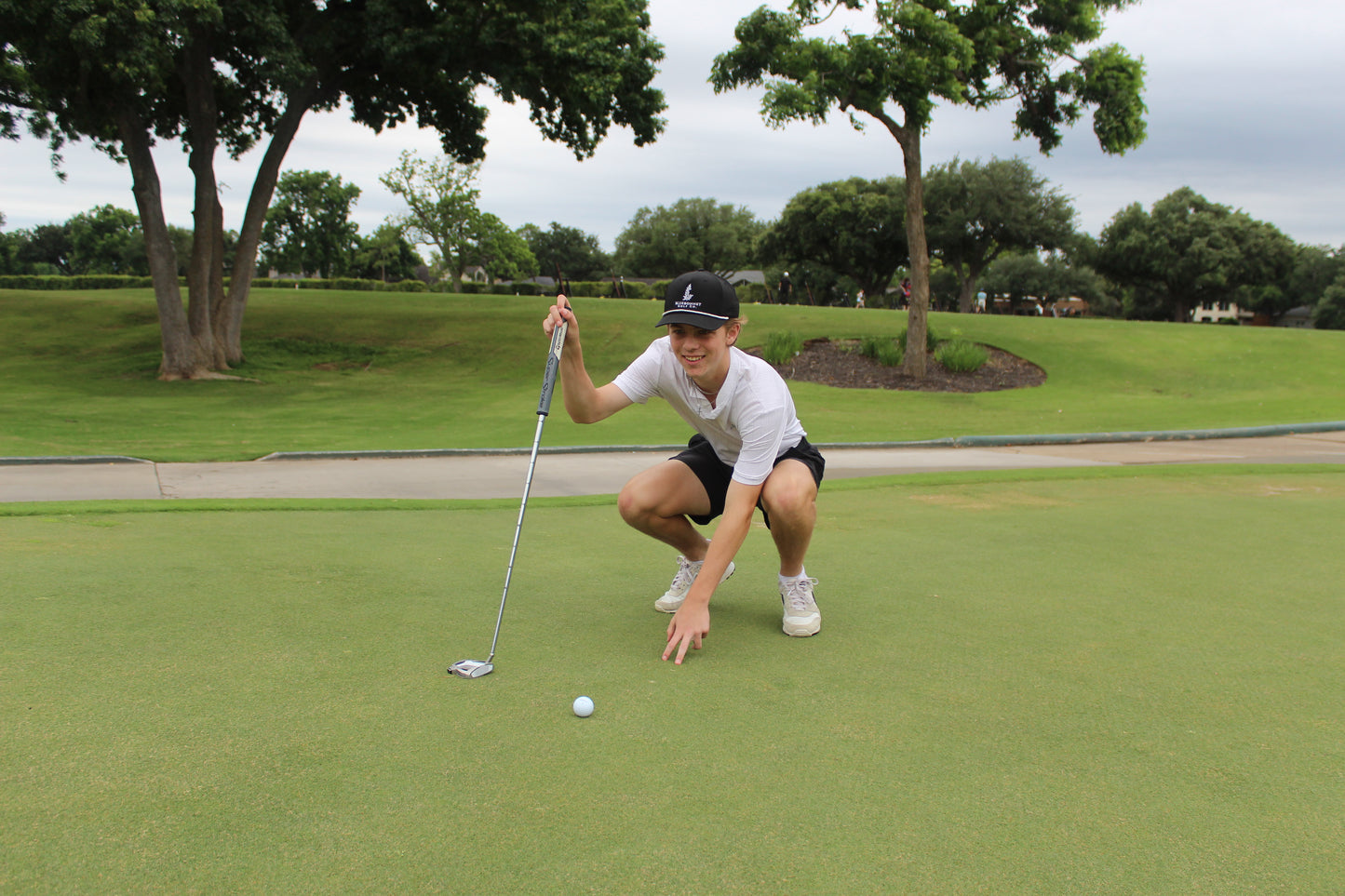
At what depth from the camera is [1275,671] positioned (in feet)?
11.9

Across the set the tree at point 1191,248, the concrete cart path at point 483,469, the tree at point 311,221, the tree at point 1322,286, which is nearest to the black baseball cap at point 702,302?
the concrete cart path at point 483,469

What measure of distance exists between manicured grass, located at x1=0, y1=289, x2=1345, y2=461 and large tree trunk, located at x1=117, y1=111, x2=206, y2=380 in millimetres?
779

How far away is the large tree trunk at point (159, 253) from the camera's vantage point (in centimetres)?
1948

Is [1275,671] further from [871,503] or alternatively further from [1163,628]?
[871,503]

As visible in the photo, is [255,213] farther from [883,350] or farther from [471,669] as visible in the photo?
[471,669]

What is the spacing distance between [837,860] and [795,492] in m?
2.06

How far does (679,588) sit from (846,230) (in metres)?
60.7

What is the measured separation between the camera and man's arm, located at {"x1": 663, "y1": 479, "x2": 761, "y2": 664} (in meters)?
3.70

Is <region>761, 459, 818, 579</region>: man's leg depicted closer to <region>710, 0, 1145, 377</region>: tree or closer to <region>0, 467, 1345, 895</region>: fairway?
<region>0, 467, 1345, 895</region>: fairway

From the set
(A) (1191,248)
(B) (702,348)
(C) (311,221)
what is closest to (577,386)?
(B) (702,348)

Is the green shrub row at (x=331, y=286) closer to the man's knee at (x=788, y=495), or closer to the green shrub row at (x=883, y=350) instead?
the green shrub row at (x=883, y=350)

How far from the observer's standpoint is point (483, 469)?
10500 millimetres

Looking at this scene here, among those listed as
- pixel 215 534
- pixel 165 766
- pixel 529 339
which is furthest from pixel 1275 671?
pixel 529 339

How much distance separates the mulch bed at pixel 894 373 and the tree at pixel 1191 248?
45625mm
